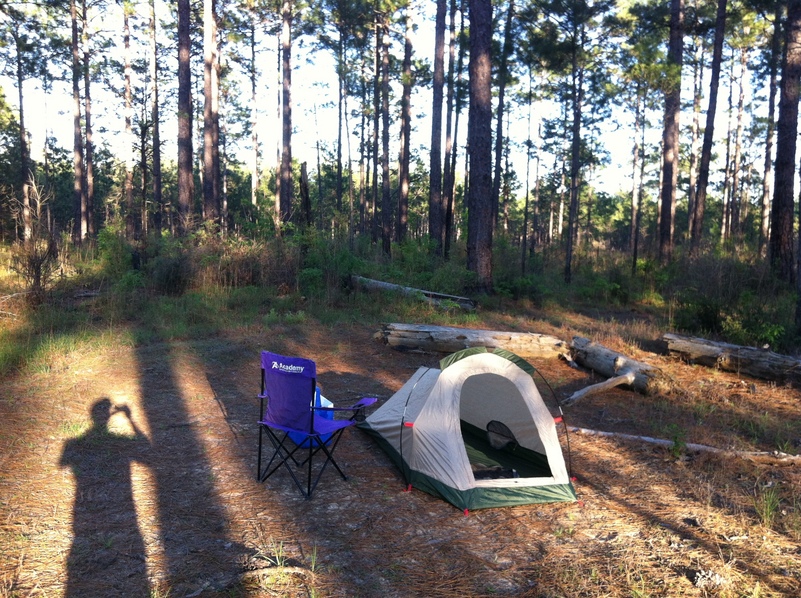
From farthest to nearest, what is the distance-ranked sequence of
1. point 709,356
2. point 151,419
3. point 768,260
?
point 768,260, point 709,356, point 151,419

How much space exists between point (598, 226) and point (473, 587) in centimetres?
5218

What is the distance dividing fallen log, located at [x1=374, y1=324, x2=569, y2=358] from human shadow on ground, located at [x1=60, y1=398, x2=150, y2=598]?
431cm

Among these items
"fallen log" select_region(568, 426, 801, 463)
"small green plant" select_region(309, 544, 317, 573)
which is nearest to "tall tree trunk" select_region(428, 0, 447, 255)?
"fallen log" select_region(568, 426, 801, 463)

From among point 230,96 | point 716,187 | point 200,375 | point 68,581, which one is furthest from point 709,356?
point 716,187

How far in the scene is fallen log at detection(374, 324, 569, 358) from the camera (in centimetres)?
888

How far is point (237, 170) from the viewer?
49.9 meters

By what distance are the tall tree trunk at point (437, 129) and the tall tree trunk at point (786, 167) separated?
862cm

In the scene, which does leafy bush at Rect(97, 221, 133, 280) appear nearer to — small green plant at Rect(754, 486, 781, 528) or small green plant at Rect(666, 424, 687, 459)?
small green plant at Rect(666, 424, 687, 459)

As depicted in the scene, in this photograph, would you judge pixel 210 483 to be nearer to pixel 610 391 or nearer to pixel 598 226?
pixel 610 391

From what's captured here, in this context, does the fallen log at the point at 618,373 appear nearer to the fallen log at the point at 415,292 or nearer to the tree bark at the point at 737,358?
the tree bark at the point at 737,358

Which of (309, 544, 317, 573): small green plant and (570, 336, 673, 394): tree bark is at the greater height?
(570, 336, 673, 394): tree bark

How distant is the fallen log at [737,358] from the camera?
25.7ft

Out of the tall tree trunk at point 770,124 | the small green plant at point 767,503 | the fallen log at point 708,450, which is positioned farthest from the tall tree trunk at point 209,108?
the tall tree trunk at point 770,124

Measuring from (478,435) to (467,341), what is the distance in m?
2.93
